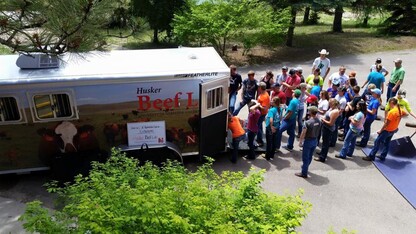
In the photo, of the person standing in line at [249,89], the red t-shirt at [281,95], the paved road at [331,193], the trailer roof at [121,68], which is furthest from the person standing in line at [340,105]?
the trailer roof at [121,68]

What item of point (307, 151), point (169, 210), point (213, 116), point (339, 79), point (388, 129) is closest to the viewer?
point (169, 210)

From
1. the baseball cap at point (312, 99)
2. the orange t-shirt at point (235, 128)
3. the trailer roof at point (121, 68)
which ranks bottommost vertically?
the orange t-shirt at point (235, 128)

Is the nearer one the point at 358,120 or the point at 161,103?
the point at 161,103

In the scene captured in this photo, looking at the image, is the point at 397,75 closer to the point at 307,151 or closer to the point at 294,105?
the point at 294,105

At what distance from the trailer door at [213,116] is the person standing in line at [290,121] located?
5.14 feet

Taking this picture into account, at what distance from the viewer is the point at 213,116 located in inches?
328

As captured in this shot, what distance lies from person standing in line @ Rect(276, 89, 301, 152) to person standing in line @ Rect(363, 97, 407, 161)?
6.20 feet

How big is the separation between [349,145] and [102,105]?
19.9 feet

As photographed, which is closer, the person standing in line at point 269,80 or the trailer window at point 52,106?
the trailer window at point 52,106

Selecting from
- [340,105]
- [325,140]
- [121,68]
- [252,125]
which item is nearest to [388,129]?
[340,105]

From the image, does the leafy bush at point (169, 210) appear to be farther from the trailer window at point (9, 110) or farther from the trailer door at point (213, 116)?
the trailer window at point (9, 110)

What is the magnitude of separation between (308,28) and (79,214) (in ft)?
86.1

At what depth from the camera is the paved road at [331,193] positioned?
6891mm

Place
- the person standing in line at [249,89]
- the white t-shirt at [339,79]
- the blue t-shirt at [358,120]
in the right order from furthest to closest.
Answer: the person standing in line at [249,89]
the white t-shirt at [339,79]
the blue t-shirt at [358,120]
